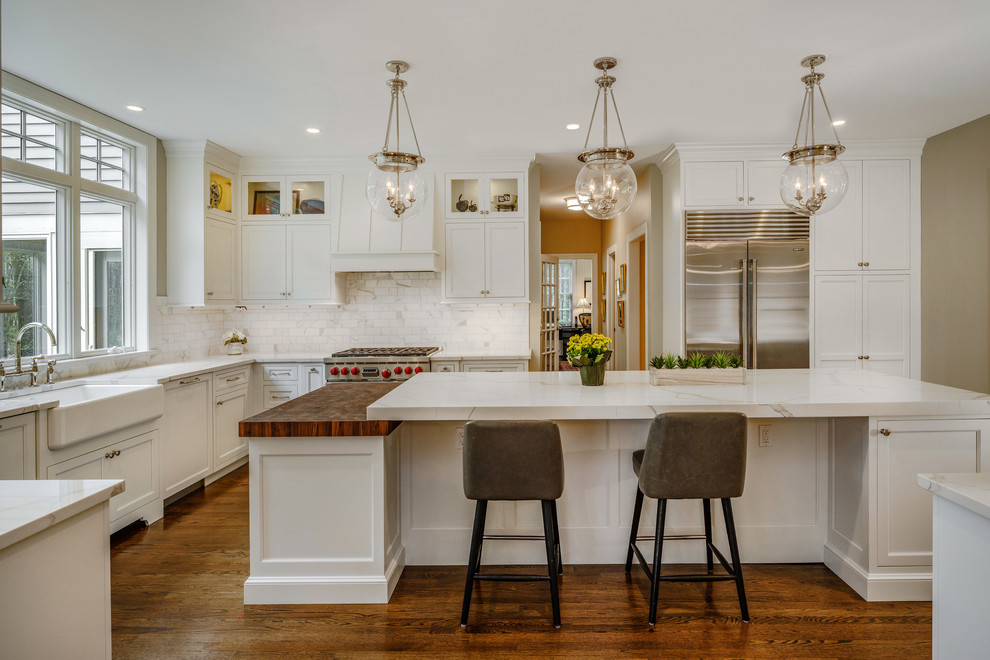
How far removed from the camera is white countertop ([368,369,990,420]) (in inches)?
91.9

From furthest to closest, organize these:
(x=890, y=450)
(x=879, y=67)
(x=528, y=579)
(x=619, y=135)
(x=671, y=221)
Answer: (x=671, y=221) → (x=619, y=135) → (x=879, y=67) → (x=890, y=450) → (x=528, y=579)

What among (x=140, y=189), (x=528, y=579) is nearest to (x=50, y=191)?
(x=140, y=189)

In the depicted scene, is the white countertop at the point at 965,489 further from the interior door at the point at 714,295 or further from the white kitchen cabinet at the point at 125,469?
the white kitchen cabinet at the point at 125,469

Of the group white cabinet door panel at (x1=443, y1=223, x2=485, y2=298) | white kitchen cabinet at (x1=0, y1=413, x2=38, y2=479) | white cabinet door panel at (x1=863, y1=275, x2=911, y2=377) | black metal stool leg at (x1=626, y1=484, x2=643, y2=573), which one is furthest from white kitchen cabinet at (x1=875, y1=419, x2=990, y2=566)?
white kitchen cabinet at (x1=0, y1=413, x2=38, y2=479)

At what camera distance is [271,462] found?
2414mm

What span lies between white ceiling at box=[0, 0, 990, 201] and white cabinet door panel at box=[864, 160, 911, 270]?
311 millimetres

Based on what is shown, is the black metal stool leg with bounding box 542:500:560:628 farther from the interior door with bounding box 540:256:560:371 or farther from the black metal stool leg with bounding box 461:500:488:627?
the interior door with bounding box 540:256:560:371

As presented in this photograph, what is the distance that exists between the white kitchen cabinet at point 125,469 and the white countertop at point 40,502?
1.84 m

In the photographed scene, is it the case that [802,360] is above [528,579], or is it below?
above

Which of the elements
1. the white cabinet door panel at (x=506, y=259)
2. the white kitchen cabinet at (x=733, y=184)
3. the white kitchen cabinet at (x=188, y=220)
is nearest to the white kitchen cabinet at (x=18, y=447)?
the white kitchen cabinet at (x=188, y=220)

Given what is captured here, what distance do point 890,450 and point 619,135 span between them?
288 centimetres

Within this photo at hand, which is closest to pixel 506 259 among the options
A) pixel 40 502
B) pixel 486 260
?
pixel 486 260

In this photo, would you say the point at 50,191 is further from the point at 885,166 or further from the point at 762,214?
the point at 885,166

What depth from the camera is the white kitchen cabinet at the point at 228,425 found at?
13.9ft
